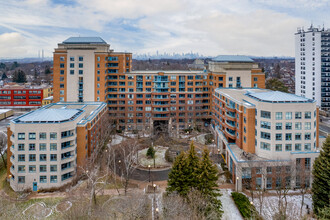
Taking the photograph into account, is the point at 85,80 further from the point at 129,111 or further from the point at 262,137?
the point at 262,137

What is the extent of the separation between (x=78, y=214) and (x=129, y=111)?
49633 mm

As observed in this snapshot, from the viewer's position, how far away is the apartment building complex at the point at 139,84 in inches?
2657

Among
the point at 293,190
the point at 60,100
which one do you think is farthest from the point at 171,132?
the point at 293,190

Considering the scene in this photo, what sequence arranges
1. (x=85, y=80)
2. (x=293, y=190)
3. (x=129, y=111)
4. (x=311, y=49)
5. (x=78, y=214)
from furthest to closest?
(x=311, y=49) < (x=129, y=111) < (x=85, y=80) < (x=293, y=190) < (x=78, y=214)

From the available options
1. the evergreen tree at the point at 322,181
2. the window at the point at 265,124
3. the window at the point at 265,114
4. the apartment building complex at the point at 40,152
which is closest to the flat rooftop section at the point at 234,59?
the window at the point at 265,114

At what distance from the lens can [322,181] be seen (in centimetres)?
3070

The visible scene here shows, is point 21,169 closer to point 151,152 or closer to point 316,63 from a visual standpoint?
point 151,152

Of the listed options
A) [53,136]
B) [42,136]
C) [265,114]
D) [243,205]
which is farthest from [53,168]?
[265,114]

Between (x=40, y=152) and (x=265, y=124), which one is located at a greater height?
(x=265, y=124)

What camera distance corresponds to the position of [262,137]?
41.1 metres

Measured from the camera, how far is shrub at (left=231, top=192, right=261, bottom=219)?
31.2m

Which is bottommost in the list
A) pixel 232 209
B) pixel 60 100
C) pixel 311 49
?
pixel 232 209

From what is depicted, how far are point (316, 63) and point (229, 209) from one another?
81032 mm

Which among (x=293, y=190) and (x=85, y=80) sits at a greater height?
(x=85, y=80)
